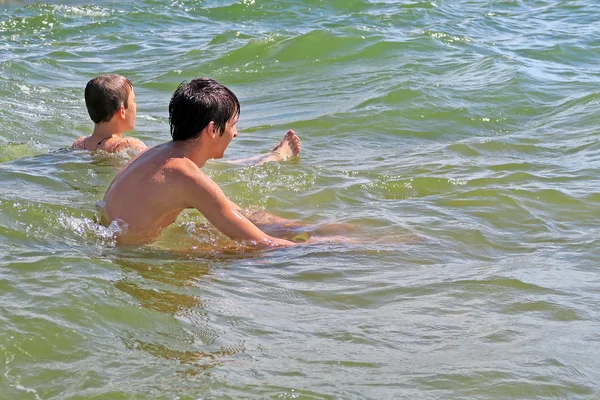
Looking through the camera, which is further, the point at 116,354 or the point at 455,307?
the point at 455,307

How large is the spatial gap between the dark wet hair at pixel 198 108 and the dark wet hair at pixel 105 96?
6.89ft

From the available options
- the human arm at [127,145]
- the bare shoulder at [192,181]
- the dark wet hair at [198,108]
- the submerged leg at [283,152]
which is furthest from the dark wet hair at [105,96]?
the bare shoulder at [192,181]

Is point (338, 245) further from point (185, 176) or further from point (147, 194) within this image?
point (147, 194)

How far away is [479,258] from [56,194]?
9.38 ft

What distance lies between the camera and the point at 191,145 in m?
4.93

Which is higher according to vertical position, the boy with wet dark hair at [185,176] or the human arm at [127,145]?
the boy with wet dark hair at [185,176]

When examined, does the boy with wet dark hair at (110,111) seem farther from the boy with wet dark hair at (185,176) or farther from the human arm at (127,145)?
the boy with wet dark hair at (185,176)

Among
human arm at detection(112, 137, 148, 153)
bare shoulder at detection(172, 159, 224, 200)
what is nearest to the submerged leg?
human arm at detection(112, 137, 148, 153)

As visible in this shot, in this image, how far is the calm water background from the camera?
343cm

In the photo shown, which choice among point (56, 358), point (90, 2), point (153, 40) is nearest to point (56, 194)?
point (56, 358)

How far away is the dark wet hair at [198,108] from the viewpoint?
4812 mm

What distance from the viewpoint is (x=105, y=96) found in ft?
22.4

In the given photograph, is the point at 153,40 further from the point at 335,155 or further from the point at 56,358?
the point at 56,358

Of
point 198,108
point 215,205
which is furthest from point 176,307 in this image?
point 198,108
